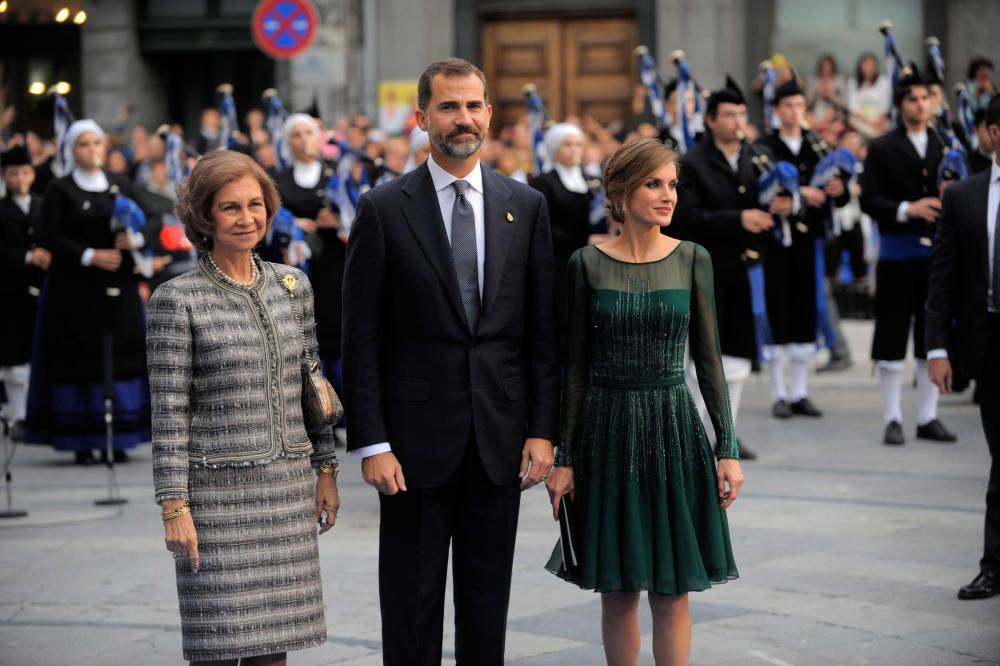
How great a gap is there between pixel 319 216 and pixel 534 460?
6800 mm

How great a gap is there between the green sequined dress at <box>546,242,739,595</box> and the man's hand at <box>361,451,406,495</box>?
579 mm

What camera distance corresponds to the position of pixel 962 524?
873 centimetres

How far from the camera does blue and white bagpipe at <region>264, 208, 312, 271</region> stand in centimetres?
1119

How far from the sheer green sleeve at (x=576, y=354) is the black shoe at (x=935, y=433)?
6.58 m

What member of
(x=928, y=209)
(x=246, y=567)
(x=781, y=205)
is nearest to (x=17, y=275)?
(x=781, y=205)

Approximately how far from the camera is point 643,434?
212 inches

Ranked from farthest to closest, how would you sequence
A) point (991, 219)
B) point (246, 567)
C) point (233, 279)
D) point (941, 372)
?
point (941, 372) → point (991, 219) → point (233, 279) → point (246, 567)

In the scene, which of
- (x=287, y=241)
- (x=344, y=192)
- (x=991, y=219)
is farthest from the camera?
(x=344, y=192)

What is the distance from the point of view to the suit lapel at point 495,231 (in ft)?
16.8

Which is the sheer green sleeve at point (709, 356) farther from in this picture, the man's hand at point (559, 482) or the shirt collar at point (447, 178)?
the shirt collar at point (447, 178)

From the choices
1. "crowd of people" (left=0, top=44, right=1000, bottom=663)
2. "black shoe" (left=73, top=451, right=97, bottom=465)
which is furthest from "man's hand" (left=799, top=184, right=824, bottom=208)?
"crowd of people" (left=0, top=44, right=1000, bottom=663)

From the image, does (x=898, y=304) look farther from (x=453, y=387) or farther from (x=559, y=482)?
(x=453, y=387)

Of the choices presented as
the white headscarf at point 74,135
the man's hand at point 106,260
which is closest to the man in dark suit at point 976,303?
the man's hand at point 106,260

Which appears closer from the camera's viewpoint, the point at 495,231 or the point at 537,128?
the point at 495,231
